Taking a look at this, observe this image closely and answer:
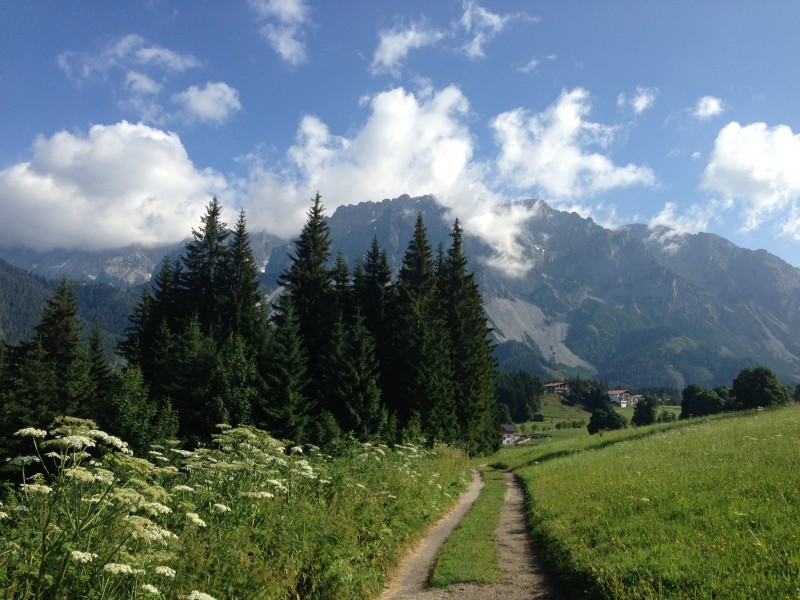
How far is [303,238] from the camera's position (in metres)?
46.9

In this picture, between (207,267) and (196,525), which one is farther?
(207,267)

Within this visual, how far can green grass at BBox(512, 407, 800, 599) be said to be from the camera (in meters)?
7.57

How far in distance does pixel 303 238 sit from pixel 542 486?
32542 millimetres

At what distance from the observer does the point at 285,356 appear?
3519 centimetres

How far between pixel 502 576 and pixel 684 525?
386cm

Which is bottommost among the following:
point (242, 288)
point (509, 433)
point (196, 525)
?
point (509, 433)

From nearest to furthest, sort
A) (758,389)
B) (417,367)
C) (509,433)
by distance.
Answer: (417,367), (758,389), (509,433)

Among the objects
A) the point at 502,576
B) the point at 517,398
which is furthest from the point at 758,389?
the point at 517,398

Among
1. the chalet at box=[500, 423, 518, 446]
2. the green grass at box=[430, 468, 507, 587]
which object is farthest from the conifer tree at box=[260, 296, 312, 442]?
the chalet at box=[500, 423, 518, 446]

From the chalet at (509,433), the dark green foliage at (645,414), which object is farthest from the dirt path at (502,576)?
the chalet at (509,433)

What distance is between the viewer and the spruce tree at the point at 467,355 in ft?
155

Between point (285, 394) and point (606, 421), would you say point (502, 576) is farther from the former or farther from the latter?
point (606, 421)

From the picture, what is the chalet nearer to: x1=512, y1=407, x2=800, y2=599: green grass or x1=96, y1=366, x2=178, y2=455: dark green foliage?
x1=96, y1=366, x2=178, y2=455: dark green foliage

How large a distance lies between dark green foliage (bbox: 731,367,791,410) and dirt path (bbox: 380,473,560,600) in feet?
163
